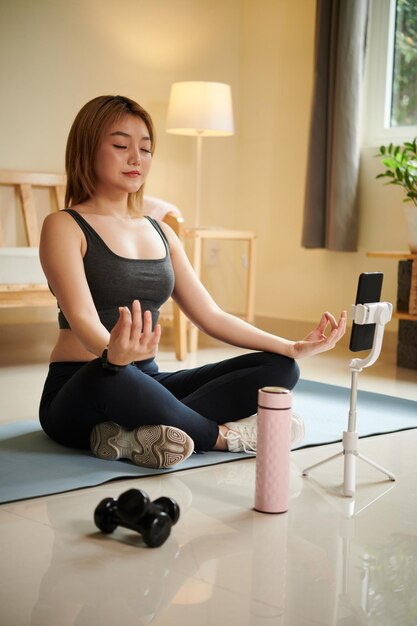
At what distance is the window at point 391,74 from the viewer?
4348 mm

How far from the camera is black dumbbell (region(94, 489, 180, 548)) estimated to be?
1.53 metres

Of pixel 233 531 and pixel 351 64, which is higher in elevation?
pixel 351 64

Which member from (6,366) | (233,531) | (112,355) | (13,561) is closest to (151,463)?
(112,355)

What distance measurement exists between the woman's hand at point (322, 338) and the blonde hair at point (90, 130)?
2.13 ft

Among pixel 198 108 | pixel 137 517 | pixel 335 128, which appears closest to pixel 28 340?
pixel 198 108

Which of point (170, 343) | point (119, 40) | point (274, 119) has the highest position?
point (119, 40)

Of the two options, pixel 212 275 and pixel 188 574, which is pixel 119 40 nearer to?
pixel 212 275

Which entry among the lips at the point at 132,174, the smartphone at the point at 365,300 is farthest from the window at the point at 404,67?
the smartphone at the point at 365,300

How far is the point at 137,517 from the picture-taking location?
154cm

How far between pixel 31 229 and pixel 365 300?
2.75m

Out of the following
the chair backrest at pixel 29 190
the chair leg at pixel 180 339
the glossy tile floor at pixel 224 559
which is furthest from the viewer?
the chair backrest at pixel 29 190

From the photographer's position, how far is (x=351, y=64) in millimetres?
4305

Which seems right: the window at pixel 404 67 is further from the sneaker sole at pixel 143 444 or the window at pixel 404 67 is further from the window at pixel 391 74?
the sneaker sole at pixel 143 444

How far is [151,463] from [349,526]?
529 mm
